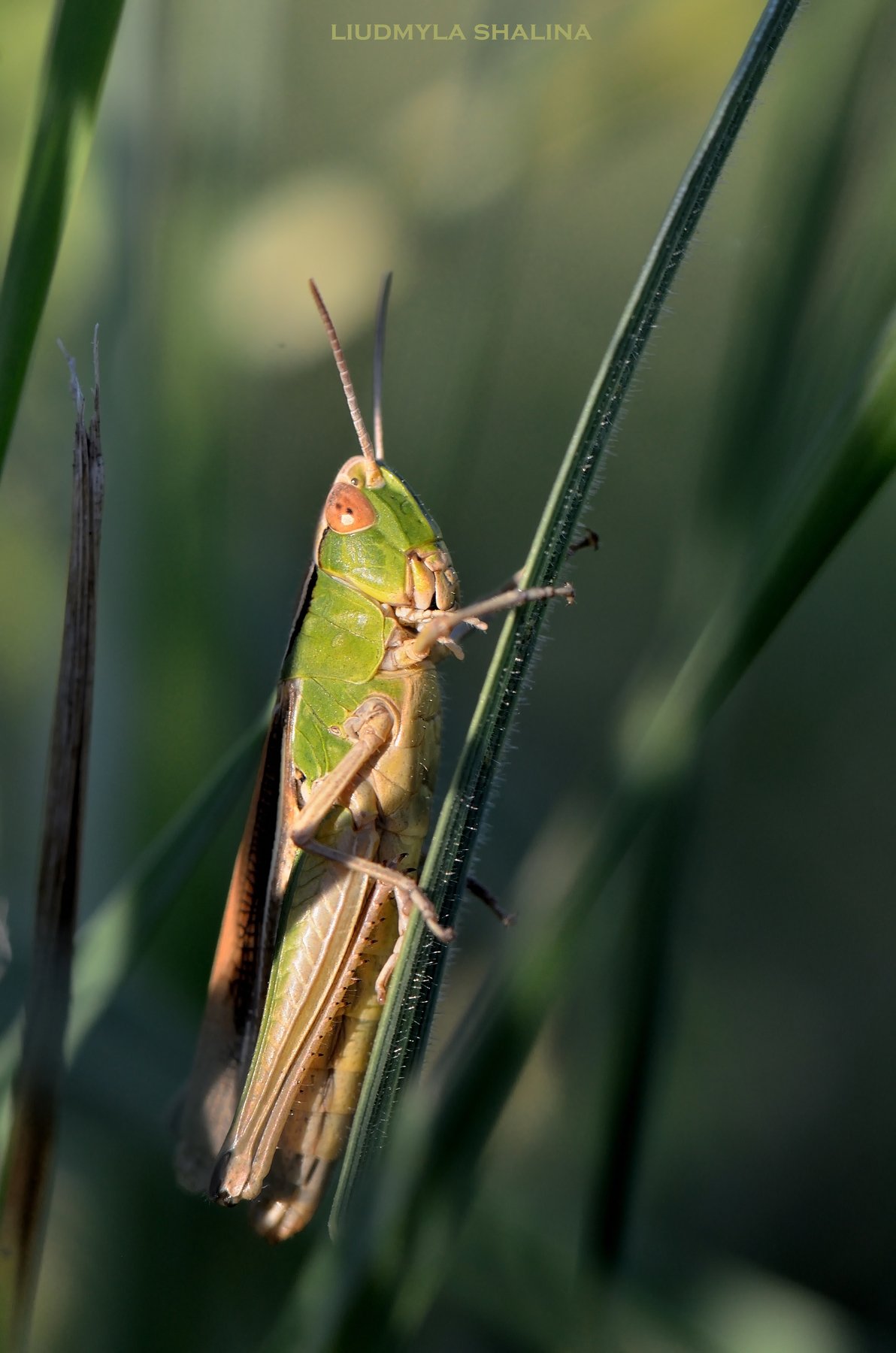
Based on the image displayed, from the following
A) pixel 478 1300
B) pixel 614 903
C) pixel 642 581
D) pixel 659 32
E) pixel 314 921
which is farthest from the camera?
pixel 642 581

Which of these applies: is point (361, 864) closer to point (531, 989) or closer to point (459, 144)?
point (531, 989)

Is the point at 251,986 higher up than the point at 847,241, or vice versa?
the point at 847,241

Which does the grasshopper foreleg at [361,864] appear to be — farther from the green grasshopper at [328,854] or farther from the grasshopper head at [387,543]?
the grasshopper head at [387,543]

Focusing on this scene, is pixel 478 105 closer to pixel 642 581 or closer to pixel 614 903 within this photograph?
pixel 642 581

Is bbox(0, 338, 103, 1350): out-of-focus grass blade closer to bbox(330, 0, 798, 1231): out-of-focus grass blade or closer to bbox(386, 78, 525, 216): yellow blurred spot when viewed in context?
bbox(330, 0, 798, 1231): out-of-focus grass blade

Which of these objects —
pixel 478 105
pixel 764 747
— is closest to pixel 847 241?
pixel 478 105
